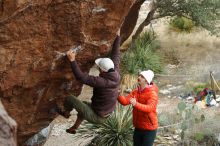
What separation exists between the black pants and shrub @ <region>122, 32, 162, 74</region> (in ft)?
33.5

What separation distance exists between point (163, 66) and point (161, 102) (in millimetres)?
3656

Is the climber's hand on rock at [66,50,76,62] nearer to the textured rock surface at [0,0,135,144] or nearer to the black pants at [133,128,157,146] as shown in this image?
the textured rock surface at [0,0,135,144]

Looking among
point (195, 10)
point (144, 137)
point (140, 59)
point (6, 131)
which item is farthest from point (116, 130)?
point (195, 10)

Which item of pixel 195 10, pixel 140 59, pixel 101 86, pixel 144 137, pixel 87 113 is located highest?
pixel 101 86

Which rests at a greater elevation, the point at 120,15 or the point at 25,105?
the point at 120,15

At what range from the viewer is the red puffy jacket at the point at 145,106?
26.7 ft

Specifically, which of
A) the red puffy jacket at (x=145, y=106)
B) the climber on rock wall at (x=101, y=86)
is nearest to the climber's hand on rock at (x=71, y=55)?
the climber on rock wall at (x=101, y=86)

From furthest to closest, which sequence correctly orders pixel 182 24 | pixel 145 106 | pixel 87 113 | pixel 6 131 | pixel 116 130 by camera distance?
1. pixel 182 24
2. pixel 116 130
3. pixel 87 113
4. pixel 145 106
5. pixel 6 131

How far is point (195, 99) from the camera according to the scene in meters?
16.5

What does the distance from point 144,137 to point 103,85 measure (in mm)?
1243

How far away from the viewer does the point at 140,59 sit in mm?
19859

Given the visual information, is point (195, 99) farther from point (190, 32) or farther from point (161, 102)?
point (190, 32)

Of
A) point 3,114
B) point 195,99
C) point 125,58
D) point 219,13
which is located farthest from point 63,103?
point 219,13

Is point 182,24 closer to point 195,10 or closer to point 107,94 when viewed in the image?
point 195,10
